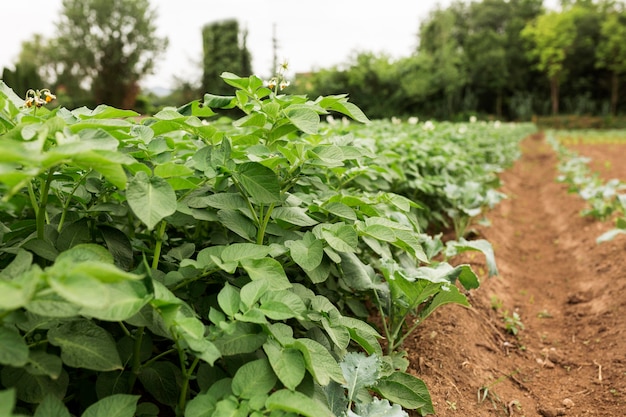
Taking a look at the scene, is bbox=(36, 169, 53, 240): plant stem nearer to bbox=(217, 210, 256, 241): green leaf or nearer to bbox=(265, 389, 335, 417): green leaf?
bbox=(217, 210, 256, 241): green leaf

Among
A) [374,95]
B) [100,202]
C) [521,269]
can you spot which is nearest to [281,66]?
[100,202]

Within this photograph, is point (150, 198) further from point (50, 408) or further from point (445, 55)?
point (445, 55)

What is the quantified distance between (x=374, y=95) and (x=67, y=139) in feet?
114

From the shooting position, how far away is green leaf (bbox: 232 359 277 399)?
1.10 m

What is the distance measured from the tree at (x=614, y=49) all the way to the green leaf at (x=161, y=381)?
44.7 m

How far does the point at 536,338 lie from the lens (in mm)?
3061

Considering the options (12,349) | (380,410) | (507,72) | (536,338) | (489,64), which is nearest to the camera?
(12,349)

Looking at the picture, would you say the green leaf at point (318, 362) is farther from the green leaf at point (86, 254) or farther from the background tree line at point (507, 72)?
the background tree line at point (507, 72)

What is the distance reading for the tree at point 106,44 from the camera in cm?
3856

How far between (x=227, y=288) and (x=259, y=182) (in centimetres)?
35

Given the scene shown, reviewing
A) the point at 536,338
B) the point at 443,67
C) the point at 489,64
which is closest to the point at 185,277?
the point at 536,338

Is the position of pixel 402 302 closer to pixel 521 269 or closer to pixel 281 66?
pixel 281 66

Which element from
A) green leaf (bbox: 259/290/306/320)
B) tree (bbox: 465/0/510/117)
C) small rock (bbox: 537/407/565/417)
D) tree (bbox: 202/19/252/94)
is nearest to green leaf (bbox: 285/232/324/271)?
green leaf (bbox: 259/290/306/320)

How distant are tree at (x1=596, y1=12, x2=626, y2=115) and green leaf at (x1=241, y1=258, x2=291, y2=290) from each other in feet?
146
